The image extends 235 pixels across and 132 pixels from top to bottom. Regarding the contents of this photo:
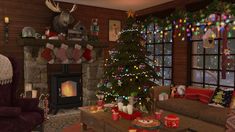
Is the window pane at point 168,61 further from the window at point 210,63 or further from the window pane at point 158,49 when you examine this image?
the window at point 210,63

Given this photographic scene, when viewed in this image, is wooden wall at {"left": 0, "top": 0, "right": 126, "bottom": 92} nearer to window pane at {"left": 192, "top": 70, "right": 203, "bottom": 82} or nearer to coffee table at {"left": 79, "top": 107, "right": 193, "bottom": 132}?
coffee table at {"left": 79, "top": 107, "right": 193, "bottom": 132}

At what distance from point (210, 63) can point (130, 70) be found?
2.07 m

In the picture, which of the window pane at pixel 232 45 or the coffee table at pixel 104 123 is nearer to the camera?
the coffee table at pixel 104 123

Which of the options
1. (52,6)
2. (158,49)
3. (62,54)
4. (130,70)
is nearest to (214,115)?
(130,70)

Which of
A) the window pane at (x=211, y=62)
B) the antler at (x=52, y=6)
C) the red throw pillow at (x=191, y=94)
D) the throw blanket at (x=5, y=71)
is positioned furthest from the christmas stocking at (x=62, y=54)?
the window pane at (x=211, y=62)

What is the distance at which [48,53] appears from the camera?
16.1 feet

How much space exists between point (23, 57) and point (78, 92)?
150 centimetres

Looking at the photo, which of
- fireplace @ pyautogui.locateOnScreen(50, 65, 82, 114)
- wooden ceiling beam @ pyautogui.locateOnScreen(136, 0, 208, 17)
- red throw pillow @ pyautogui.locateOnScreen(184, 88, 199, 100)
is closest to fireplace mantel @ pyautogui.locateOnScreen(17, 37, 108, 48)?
fireplace @ pyautogui.locateOnScreen(50, 65, 82, 114)

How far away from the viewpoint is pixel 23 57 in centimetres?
495

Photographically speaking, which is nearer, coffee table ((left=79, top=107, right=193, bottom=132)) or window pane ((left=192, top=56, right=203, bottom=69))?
coffee table ((left=79, top=107, right=193, bottom=132))

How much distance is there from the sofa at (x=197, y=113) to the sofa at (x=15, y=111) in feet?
6.89

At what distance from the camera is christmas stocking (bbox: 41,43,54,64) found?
487 centimetres

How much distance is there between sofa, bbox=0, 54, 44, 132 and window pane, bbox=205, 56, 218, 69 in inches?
138

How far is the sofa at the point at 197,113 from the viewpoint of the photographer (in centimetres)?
328
